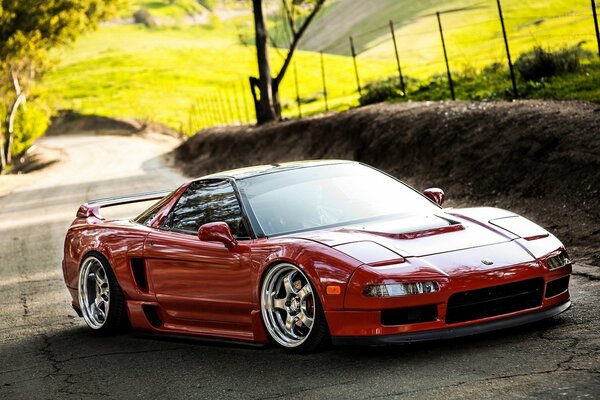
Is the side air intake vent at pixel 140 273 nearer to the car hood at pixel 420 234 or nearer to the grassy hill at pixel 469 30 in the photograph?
the car hood at pixel 420 234

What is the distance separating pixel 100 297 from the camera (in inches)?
345

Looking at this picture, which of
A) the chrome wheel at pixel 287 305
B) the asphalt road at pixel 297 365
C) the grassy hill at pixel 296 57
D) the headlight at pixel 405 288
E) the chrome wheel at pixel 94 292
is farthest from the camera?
the grassy hill at pixel 296 57

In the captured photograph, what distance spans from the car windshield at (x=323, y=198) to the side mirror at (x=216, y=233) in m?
0.26

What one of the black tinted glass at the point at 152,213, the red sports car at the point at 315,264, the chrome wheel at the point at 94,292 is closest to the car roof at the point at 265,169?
the red sports car at the point at 315,264

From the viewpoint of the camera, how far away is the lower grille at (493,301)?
6242mm

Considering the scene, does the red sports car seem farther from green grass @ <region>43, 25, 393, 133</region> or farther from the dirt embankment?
green grass @ <region>43, 25, 393, 133</region>

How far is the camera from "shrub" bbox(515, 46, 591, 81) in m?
19.4

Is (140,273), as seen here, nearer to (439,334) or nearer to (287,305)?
(287,305)

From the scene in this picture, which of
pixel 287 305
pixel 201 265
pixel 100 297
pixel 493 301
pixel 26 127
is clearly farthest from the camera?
pixel 26 127

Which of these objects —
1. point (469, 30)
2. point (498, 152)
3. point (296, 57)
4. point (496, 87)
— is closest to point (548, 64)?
point (496, 87)

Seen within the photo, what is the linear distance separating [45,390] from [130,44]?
156 meters

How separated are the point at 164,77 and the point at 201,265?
117 meters

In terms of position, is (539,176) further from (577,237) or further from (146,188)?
(146,188)

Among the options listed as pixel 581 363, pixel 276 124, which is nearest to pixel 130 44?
pixel 276 124
